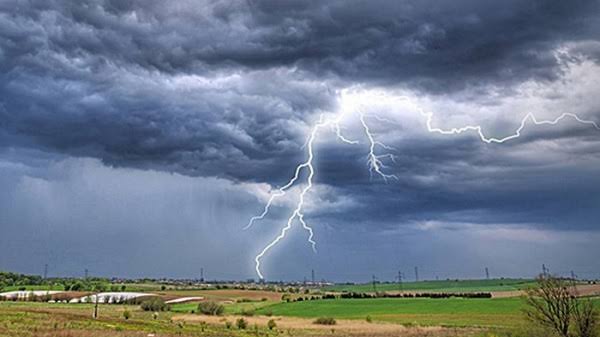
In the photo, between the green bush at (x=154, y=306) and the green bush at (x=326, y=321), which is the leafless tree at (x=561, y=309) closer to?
the green bush at (x=326, y=321)

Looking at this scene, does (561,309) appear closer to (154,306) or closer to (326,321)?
(326,321)

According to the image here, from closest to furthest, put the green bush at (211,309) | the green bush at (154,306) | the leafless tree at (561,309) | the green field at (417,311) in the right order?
the leafless tree at (561,309)
the green field at (417,311)
the green bush at (211,309)
the green bush at (154,306)

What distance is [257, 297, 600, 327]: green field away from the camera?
9362cm

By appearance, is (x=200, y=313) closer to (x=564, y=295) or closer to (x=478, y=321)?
(x=478, y=321)

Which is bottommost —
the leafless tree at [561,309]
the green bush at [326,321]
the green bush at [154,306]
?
the green bush at [326,321]

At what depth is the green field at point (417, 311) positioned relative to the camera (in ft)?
307

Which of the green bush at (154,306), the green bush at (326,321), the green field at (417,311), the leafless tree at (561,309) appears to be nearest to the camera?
the leafless tree at (561,309)

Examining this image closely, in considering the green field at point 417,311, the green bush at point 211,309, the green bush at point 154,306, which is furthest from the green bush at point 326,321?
Result: the green bush at point 154,306

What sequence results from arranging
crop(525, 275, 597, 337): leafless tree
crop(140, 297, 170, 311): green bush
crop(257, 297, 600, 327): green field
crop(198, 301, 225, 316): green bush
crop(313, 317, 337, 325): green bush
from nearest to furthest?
crop(525, 275, 597, 337): leafless tree
crop(313, 317, 337, 325): green bush
crop(257, 297, 600, 327): green field
crop(198, 301, 225, 316): green bush
crop(140, 297, 170, 311): green bush

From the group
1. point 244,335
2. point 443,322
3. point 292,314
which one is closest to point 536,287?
point 244,335

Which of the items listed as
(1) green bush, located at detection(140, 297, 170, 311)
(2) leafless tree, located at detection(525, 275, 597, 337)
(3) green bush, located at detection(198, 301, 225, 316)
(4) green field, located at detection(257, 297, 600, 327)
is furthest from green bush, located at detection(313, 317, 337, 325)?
(2) leafless tree, located at detection(525, 275, 597, 337)

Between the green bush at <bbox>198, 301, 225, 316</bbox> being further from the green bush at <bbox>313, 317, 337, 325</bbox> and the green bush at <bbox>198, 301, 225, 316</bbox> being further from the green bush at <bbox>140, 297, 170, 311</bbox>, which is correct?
the green bush at <bbox>313, 317, 337, 325</bbox>

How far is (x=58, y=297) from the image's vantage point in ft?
502

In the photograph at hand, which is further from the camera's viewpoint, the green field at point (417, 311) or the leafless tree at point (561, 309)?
the green field at point (417, 311)
